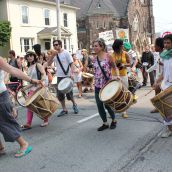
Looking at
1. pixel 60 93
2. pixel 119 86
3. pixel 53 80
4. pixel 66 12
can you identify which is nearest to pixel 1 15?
pixel 66 12

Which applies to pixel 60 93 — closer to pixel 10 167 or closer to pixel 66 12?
pixel 10 167

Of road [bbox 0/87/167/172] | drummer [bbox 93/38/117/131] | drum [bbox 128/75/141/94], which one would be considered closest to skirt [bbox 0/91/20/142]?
road [bbox 0/87/167/172]

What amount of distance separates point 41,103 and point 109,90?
1359mm

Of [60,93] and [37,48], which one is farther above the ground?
[37,48]

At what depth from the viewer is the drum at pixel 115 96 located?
6.29 meters

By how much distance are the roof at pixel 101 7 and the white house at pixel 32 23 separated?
19.3 m

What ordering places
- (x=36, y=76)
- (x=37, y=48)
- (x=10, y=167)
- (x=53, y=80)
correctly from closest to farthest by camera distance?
(x=10, y=167), (x=36, y=76), (x=37, y=48), (x=53, y=80)

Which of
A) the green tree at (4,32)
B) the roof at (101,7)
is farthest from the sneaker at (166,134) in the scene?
the roof at (101,7)

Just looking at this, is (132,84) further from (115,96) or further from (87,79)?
(87,79)

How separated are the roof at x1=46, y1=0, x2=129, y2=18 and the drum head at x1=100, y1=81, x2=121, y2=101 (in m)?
54.5

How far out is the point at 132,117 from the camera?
8203mm

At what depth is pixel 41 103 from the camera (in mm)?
6879

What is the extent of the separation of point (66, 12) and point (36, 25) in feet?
20.2

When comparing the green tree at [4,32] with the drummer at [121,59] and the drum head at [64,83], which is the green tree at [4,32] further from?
the drummer at [121,59]
